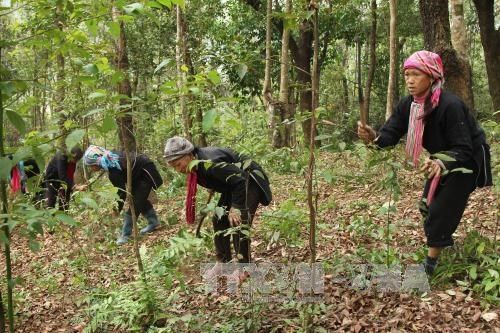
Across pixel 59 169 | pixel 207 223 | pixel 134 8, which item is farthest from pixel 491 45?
pixel 134 8

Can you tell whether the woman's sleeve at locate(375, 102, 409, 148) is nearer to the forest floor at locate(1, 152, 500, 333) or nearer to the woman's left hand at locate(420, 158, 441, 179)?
the forest floor at locate(1, 152, 500, 333)

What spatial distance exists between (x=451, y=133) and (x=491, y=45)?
28.3 ft

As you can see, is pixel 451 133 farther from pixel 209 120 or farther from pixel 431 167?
pixel 209 120

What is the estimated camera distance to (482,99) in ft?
70.9

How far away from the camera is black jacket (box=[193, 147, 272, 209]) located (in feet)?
12.9

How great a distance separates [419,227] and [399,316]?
189cm

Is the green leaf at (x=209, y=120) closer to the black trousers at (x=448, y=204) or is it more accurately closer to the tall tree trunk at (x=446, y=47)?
the black trousers at (x=448, y=204)

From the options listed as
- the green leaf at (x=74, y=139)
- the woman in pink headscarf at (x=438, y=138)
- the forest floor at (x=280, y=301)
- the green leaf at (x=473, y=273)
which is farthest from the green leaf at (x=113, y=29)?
the green leaf at (x=473, y=273)

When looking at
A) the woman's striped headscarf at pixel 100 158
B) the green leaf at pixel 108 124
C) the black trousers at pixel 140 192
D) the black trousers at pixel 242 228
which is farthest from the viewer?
the black trousers at pixel 140 192

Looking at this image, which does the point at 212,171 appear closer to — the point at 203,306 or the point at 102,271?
the point at 203,306

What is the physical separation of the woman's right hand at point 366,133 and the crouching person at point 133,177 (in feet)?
11.4

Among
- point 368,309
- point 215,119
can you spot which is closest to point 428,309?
point 368,309

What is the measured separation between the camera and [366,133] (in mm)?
3076

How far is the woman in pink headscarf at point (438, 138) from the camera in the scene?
3.31m
